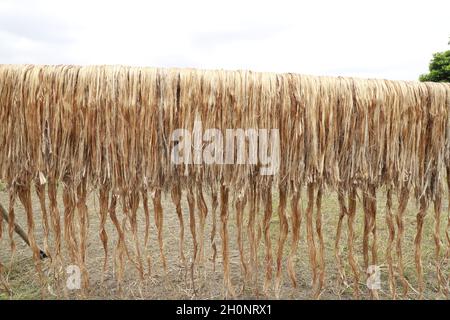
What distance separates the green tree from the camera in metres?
5.54

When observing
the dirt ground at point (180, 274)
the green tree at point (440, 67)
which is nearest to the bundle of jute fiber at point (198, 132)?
the dirt ground at point (180, 274)

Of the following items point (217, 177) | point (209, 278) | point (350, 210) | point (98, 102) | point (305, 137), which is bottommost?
point (209, 278)

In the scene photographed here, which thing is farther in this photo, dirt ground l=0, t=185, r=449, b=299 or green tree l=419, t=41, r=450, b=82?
green tree l=419, t=41, r=450, b=82

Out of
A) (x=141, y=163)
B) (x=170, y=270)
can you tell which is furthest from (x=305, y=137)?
(x=170, y=270)

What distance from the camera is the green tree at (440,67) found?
18.2 feet

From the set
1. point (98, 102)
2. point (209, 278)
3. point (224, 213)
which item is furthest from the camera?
point (209, 278)

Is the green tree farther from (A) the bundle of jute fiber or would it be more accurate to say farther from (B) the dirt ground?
(A) the bundle of jute fiber

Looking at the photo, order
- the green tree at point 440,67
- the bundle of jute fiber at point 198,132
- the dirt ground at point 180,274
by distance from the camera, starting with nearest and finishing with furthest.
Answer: the bundle of jute fiber at point 198,132 < the dirt ground at point 180,274 < the green tree at point 440,67

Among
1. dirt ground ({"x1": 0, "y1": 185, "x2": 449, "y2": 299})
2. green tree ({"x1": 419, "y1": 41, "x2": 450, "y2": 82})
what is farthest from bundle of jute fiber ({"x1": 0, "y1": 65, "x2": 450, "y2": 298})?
green tree ({"x1": 419, "y1": 41, "x2": 450, "y2": 82})

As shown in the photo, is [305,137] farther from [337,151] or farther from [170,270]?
[170,270]

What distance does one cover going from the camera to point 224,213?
1345 mm

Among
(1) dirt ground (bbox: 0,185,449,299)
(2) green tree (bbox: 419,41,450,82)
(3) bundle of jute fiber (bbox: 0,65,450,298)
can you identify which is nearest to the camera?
(3) bundle of jute fiber (bbox: 0,65,450,298)

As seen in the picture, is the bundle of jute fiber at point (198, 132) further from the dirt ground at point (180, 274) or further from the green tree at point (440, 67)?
the green tree at point (440, 67)

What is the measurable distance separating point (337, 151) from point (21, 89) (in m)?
1.21
